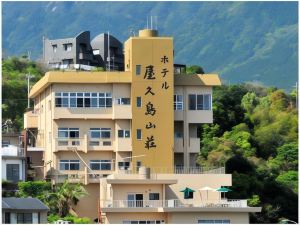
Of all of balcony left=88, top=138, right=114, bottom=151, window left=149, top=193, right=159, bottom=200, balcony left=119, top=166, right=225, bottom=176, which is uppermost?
balcony left=88, top=138, right=114, bottom=151

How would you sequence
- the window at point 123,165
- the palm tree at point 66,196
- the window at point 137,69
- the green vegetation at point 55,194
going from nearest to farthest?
the green vegetation at point 55,194 < the palm tree at point 66,196 < the window at point 123,165 < the window at point 137,69

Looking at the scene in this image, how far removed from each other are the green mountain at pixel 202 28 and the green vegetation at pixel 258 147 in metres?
69.3

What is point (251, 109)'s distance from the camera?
95.4 m

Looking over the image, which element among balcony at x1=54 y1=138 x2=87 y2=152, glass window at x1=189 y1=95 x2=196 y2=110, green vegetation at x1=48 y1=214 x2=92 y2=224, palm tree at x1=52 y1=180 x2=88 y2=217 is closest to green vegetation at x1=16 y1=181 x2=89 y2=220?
palm tree at x1=52 y1=180 x2=88 y2=217

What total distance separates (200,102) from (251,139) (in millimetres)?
19121

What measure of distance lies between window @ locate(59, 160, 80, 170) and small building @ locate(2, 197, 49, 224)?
661cm

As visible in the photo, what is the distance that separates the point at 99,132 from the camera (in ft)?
205

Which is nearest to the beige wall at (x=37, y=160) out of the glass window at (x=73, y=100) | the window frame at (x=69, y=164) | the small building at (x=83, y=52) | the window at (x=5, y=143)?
the window at (x=5, y=143)

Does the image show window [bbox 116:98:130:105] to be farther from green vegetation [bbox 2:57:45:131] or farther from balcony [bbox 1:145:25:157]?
green vegetation [bbox 2:57:45:131]

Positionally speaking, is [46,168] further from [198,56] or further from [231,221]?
[198,56]

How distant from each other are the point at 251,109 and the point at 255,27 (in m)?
92.3

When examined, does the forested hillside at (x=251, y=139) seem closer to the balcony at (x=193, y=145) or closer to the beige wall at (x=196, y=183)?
the balcony at (x=193, y=145)

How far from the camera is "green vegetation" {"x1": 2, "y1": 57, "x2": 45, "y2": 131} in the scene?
82.6m

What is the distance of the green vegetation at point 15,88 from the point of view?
8262 centimetres
